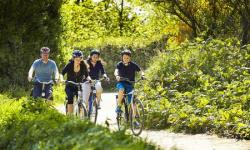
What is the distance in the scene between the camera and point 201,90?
15.5 meters

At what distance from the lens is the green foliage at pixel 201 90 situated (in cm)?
1273

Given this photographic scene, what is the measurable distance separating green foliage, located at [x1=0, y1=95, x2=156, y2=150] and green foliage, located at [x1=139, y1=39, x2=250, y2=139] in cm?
444

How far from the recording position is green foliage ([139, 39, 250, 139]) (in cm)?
1273

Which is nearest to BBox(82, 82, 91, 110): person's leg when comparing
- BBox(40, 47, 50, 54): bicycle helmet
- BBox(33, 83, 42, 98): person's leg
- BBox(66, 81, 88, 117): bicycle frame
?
BBox(66, 81, 88, 117): bicycle frame

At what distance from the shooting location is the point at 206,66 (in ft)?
55.5

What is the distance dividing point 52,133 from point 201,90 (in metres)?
9.11

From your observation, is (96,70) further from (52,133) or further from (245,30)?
(245,30)

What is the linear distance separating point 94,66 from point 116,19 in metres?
39.0

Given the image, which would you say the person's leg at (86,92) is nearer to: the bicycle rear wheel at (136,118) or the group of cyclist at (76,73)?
the group of cyclist at (76,73)

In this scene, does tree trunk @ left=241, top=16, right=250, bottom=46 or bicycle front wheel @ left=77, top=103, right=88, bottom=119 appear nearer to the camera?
bicycle front wheel @ left=77, top=103, right=88, bottom=119

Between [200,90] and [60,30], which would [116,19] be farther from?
[200,90]

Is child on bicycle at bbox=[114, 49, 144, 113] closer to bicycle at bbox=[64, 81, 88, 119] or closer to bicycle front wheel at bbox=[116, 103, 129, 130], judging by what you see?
bicycle front wheel at bbox=[116, 103, 129, 130]

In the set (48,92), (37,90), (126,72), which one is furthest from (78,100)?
(126,72)

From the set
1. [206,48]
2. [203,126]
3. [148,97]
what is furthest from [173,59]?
[203,126]
